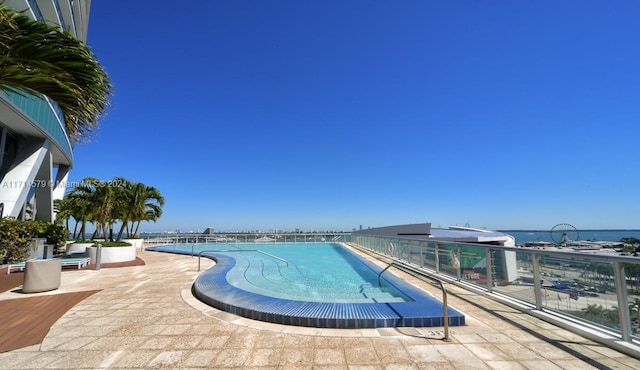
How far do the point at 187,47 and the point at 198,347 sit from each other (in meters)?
10.2

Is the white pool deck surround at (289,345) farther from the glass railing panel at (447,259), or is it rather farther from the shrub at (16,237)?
the shrub at (16,237)

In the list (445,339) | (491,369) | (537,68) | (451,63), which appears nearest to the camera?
(491,369)

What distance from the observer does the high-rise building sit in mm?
10156

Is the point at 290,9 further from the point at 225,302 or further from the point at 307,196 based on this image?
the point at 307,196

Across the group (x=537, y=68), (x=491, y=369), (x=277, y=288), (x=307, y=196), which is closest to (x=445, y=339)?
(x=491, y=369)

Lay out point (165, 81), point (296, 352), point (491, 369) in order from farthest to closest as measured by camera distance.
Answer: point (165, 81), point (296, 352), point (491, 369)

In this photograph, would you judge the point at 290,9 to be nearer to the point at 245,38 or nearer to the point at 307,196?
the point at 245,38

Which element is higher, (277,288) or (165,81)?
(165,81)

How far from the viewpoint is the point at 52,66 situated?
85.5 inches

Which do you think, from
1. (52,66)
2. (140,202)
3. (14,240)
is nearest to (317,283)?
(52,66)

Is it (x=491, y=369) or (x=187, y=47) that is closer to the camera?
(x=491, y=369)

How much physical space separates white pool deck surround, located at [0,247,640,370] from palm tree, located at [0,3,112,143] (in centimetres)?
228

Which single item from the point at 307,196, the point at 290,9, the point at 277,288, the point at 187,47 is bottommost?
the point at 277,288

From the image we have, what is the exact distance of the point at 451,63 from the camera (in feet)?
31.5
